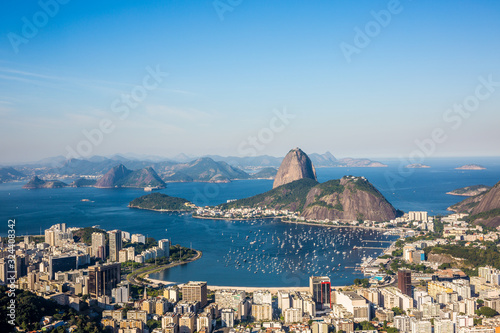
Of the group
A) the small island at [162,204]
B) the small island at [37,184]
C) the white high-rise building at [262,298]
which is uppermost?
the small island at [37,184]

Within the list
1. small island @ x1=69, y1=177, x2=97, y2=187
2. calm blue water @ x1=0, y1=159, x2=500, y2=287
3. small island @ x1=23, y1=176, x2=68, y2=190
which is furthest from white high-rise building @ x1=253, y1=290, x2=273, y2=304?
small island @ x1=69, y1=177, x2=97, y2=187

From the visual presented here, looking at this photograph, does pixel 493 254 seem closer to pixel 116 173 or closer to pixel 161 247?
pixel 161 247

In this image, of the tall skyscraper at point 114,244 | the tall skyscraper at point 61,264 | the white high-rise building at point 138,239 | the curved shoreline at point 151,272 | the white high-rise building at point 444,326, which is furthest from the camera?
the white high-rise building at point 138,239

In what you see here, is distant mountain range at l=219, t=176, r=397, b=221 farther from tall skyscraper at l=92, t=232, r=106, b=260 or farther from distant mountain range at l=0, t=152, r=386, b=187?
distant mountain range at l=0, t=152, r=386, b=187

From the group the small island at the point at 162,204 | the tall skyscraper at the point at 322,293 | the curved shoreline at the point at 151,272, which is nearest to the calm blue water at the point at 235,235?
the curved shoreline at the point at 151,272

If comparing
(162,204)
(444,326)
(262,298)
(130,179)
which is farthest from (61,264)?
(130,179)

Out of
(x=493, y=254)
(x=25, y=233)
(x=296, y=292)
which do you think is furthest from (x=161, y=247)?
(x=493, y=254)

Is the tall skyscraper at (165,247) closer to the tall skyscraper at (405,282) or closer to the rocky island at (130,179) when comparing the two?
the tall skyscraper at (405,282)
